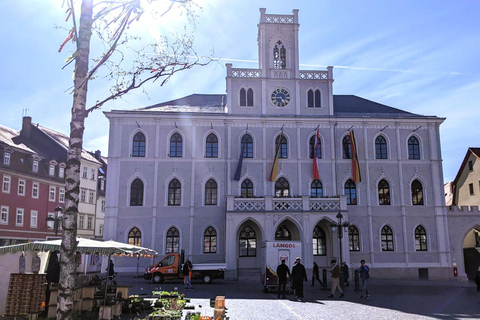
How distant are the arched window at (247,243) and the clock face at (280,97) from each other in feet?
32.1

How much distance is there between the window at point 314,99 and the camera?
121 ft

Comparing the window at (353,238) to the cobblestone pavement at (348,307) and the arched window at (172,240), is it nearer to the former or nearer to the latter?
the arched window at (172,240)

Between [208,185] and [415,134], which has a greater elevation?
[415,134]

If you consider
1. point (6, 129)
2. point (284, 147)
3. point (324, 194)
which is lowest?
point (324, 194)

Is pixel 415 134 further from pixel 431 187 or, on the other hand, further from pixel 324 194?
pixel 324 194

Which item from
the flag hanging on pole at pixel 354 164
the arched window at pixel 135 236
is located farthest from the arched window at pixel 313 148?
the arched window at pixel 135 236

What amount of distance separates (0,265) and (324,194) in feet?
86.4

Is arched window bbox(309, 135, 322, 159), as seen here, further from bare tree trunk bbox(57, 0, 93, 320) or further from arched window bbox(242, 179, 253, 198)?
bare tree trunk bbox(57, 0, 93, 320)

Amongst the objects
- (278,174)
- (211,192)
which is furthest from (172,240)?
(278,174)

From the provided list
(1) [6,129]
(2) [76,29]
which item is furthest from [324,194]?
(1) [6,129]

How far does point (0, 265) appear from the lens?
12602 mm

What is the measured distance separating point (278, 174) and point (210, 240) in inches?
275

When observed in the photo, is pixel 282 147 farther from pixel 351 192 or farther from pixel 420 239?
pixel 420 239

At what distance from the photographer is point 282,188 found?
35750 mm
